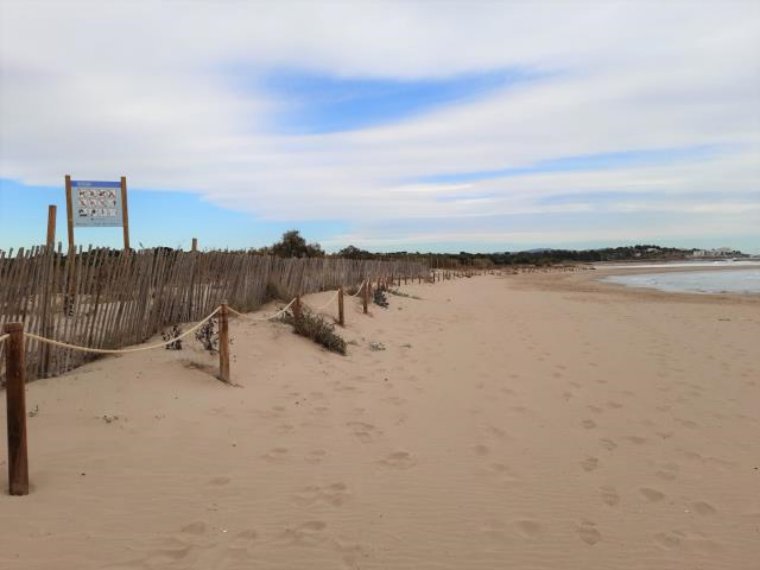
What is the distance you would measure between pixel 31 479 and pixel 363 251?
1820 inches

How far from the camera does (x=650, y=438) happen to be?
5.43 metres

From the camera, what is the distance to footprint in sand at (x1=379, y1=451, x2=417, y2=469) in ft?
15.3

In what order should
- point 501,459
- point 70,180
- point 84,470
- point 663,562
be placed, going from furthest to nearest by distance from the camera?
point 70,180, point 501,459, point 84,470, point 663,562

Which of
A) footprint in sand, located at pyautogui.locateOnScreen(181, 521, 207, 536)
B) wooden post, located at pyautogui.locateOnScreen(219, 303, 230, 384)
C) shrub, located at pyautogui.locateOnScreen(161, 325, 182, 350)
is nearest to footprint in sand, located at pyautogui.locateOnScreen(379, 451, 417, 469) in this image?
footprint in sand, located at pyautogui.locateOnScreen(181, 521, 207, 536)

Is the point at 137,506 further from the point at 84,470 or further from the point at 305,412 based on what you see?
the point at 305,412

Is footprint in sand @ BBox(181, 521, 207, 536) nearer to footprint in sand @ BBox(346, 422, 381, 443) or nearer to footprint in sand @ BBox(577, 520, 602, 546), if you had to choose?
footprint in sand @ BBox(346, 422, 381, 443)

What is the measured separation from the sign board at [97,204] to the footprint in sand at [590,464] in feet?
26.5

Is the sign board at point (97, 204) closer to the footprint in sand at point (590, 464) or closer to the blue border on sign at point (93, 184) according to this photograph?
the blue border on sign at point (93, 184)

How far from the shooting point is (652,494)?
4152mm

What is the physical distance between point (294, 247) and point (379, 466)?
31.1 metres

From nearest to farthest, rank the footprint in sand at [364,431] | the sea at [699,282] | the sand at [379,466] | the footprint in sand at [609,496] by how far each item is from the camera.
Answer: the sand at [379,466]
the footprint in sand at [609,496]
the footprint in sand at [364,431]
the sea at [699,282]

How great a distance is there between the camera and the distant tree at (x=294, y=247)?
34.1 metres

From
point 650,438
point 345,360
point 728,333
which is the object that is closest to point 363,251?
point 728,333

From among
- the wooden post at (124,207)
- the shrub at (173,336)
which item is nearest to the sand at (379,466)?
the shrub at (173,336)
